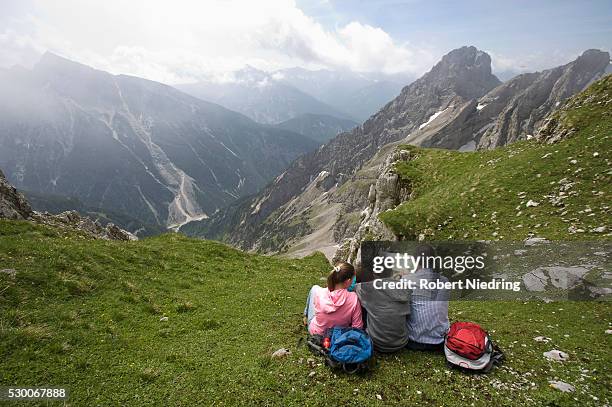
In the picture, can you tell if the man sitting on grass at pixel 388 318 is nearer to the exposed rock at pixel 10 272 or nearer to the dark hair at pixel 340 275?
the dark hair at pixel 340 275

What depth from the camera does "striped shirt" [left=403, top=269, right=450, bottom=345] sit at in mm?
12656

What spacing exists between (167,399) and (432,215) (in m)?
25.1

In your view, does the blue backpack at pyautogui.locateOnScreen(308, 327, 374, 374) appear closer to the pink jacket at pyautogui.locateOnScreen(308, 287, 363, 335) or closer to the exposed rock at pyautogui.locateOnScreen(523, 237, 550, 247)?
the pink jacket at pyautogui.locateOnScreen(308, 287, 363, 335)

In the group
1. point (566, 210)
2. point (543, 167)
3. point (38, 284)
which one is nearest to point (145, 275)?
point (38, 284)

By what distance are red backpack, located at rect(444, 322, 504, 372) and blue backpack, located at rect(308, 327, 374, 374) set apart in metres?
2.80

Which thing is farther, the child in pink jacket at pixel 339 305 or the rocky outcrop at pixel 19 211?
the rocky outcrop at pixel 19 211

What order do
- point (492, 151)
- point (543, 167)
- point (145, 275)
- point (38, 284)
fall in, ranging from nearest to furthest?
point (38, 284)
point (145, 275)
point (543, 167)
point (492, 151)

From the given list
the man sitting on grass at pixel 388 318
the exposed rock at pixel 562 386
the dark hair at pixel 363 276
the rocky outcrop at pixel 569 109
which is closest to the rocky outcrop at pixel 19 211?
the dark hair at pixel 363 276

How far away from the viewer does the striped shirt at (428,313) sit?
41.5 ft

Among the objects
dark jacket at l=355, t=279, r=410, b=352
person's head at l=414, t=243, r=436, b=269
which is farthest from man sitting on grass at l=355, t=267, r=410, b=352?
person's head at l=414, t=243, r=436, b=269

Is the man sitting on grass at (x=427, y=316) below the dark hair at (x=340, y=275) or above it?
below

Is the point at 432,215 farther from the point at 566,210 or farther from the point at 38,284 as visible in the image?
the point at 38,284

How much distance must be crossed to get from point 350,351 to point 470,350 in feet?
13.5

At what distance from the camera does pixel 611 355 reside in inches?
478
